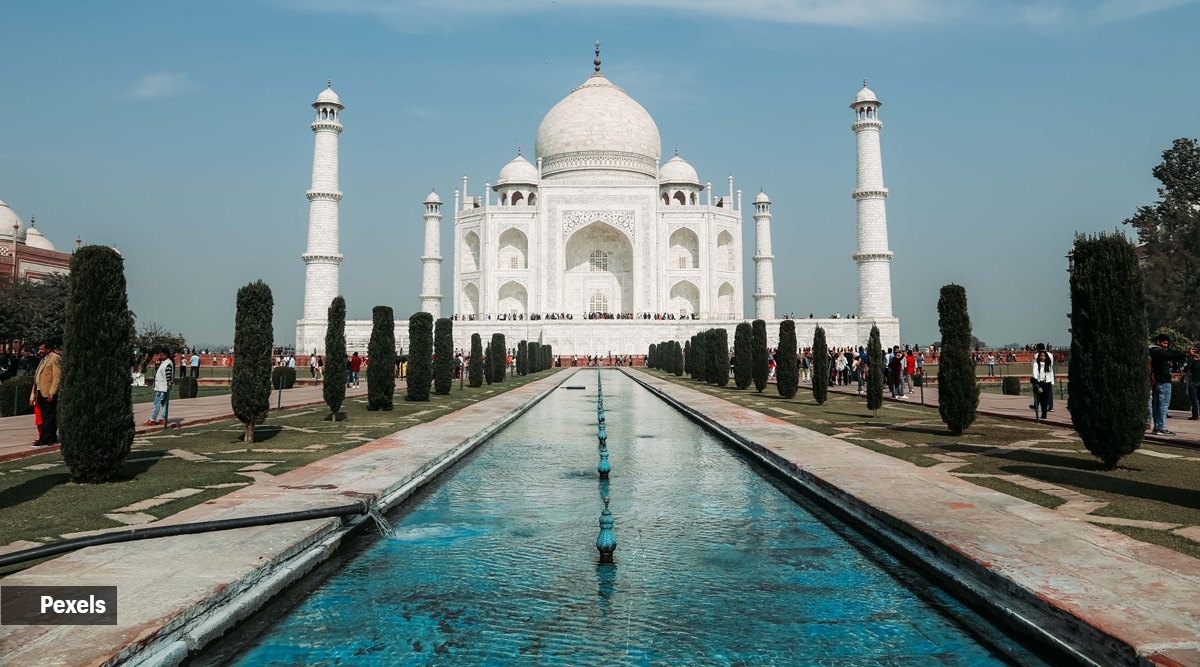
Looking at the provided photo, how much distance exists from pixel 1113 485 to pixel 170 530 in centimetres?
617

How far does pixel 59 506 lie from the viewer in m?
5.25

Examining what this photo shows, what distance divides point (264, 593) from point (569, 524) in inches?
77.5

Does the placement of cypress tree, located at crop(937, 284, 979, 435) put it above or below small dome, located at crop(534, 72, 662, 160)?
below

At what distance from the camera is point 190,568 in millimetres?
3527

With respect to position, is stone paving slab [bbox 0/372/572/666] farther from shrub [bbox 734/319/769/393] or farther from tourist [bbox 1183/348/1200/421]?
shrub [bbox 734/319/769/393]

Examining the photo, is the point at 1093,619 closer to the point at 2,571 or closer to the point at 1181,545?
the point at 1181,545

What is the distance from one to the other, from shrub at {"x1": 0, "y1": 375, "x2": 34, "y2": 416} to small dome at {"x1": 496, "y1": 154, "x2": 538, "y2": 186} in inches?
1472

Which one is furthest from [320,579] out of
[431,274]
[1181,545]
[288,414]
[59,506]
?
[431,274]

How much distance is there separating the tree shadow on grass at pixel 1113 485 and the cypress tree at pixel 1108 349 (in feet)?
1.32

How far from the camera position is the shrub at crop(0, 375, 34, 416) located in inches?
Result: 509

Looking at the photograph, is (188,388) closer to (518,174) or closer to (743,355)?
(743,355)

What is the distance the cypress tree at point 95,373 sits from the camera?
6.08 metres

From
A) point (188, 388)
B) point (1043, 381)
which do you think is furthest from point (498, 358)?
point (1043, 381)

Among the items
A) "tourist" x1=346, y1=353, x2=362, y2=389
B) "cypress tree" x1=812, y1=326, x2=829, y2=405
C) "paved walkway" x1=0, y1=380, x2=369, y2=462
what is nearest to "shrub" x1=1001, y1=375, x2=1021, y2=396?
"cypress tree" x1=812, y1=326, x2=829, y2=405
